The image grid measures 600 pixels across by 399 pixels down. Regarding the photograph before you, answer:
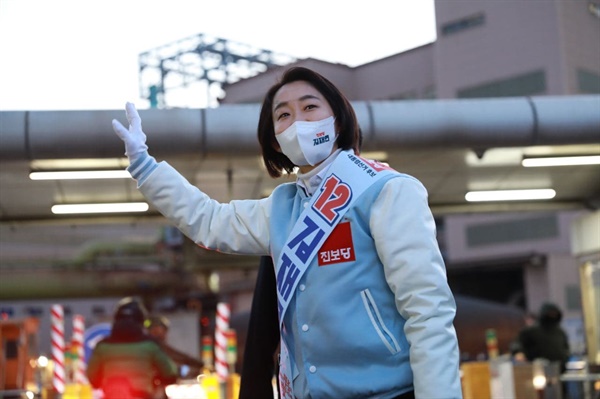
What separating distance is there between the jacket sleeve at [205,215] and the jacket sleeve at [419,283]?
438mm

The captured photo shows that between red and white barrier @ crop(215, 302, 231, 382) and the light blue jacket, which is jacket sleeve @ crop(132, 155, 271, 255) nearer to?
the light blue jacket

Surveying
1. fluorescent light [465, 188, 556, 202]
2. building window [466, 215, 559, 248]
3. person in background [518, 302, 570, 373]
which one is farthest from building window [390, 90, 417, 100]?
person in background [518, 302, 570, 373]

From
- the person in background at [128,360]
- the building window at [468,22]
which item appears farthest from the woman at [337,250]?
the building window at [468,22]

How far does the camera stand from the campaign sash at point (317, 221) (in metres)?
2.64

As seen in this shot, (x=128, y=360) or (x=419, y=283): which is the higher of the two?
(x=419, y=283)

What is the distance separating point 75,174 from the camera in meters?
12.2

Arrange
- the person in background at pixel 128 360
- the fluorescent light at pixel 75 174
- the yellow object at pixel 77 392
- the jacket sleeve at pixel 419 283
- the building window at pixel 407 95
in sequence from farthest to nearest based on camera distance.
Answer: the building window at pixel 407 95
the yellow object at pixel 77 392
the fluorescent light at pixel 75 174
the person in background at pixel 128 360
the jacket sleeve at pixel 419 283

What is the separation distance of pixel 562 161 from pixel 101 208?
257 inches

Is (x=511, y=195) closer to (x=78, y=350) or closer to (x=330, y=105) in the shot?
(x=78, y=350)

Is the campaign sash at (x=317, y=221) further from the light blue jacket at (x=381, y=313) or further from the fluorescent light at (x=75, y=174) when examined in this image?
the fluorescent light at (x=75, y=174)

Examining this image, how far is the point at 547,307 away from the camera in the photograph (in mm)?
13062

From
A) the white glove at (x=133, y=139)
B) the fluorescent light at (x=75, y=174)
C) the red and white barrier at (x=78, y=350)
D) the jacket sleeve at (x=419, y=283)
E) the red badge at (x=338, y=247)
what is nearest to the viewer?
the jacket sleeve at (x=419, y=283)

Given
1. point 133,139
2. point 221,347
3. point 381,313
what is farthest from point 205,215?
point 221,347

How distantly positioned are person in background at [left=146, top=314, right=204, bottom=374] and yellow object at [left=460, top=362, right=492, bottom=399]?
389 cm
